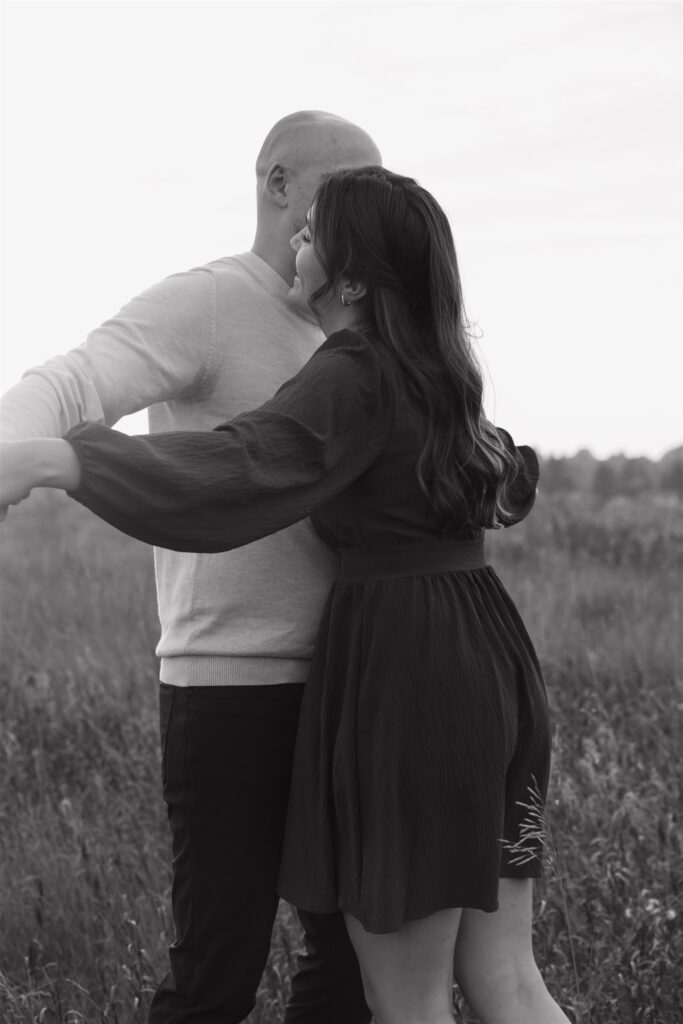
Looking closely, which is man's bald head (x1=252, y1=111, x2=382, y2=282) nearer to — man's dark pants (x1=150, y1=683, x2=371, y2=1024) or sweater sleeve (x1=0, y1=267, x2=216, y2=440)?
sweater sleeve (x1=0, y1=267, x2=216, y2=440)

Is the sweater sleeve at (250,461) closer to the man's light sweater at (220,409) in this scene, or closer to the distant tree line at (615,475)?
the man's light sweater at (220,409)

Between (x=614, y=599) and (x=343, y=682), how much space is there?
548cm

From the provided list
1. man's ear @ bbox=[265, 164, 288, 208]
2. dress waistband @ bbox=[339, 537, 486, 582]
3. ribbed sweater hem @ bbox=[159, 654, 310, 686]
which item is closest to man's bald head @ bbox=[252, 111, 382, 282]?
man's ear @ bbox=[265, 164, 288, 208]

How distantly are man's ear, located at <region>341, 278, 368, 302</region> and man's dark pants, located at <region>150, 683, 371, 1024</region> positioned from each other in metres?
0.80

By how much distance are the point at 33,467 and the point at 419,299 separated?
2.80 feet

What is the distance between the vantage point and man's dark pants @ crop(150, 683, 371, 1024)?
99.2 inches

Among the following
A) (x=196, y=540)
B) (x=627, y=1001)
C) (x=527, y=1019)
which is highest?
(x=196, y=540)

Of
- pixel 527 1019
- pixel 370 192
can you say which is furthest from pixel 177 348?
pixel 527 1019

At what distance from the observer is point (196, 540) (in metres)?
2.08

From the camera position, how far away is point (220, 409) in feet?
8.73

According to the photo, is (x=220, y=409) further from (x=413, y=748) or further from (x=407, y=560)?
(x=413, y=748)

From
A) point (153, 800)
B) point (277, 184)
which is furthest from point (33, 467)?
point (153, 800)

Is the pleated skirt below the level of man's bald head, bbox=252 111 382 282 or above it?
below

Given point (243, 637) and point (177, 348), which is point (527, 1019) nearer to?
point (243, 637)
